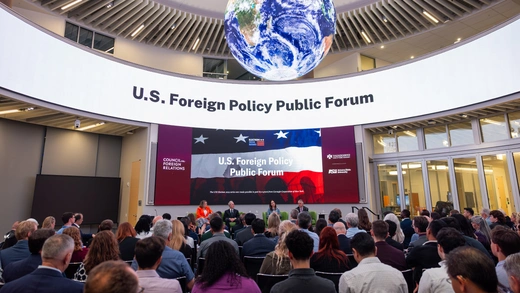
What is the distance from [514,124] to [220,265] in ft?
31.4

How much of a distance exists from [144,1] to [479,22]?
11.4 m

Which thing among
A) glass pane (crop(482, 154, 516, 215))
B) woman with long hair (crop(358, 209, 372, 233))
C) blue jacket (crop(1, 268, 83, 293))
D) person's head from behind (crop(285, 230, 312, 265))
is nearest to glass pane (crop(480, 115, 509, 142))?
glass pane (crop(482, 154, 516, 215))

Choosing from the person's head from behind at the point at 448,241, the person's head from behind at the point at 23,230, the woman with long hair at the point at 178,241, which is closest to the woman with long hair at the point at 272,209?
the woman with long hair at the point at 178,241

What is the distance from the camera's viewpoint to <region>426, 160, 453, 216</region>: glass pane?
9.34 meters

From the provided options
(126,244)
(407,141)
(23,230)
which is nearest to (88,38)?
(23,230)

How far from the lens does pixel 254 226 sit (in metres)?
3.78

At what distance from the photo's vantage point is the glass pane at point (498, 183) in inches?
324

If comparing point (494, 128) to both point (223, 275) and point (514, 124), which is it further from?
Result: point (223, 275)

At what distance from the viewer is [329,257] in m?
2.90

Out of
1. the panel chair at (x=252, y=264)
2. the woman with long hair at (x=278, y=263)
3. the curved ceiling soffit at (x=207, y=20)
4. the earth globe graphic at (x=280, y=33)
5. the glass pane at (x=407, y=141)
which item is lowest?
the panel chair at (x=252, y=264)

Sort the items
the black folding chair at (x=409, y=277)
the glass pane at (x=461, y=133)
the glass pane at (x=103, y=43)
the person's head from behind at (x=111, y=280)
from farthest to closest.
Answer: the glass pane at (x=103, y=43) → the glass pane at (x=461, y=133) → the black folding chair at (x=409, y=277) → the person's head from behind at (x=111, y=280)

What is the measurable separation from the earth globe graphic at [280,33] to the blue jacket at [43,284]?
4.41m

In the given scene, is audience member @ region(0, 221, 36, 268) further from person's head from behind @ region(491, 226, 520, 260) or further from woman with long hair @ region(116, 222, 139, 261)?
person's head from behind @ region(491, 226, 520, 260)

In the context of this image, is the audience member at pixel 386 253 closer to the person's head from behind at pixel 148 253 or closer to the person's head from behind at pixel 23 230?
the person's head from behind at pixel 148 253
